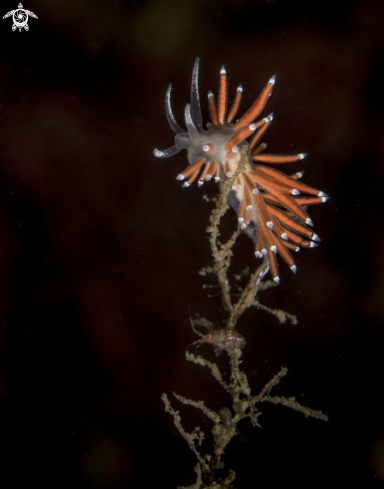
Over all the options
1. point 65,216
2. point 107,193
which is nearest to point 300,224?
point 107,193

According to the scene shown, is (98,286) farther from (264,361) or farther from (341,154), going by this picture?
(341,154)

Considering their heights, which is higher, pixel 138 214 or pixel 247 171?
pixel 138 214

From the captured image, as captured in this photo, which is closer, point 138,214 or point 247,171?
point 247,171

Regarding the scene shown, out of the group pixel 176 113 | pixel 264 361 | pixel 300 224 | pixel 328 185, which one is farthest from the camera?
pixel 264 361

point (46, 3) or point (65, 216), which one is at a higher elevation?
point (46, 3)

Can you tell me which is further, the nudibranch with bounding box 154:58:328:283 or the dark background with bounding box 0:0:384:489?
the dark background with bounding box 0:0:384:489
